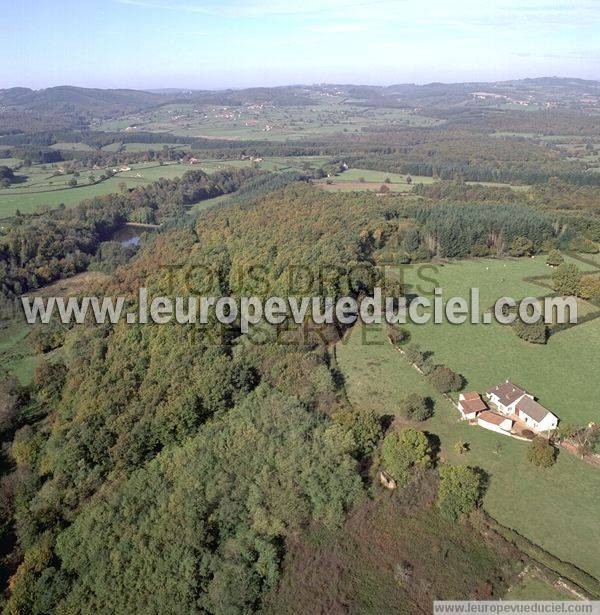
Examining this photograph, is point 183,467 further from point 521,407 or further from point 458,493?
point 521,407

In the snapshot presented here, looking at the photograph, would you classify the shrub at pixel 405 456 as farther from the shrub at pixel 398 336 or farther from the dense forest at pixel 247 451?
the shrub at pixel 398 336

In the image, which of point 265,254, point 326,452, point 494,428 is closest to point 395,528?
point 326,452

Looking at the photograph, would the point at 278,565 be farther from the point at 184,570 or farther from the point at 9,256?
the point at 9,256

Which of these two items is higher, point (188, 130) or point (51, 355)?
point (188, 130)

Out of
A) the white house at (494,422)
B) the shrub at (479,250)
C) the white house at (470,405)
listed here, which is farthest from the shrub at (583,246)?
the white house at (494,422)

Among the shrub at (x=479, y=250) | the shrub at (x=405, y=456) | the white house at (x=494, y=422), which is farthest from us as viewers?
the shrub at (x=479, y=250)

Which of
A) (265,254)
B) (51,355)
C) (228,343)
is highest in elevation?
(265,254)

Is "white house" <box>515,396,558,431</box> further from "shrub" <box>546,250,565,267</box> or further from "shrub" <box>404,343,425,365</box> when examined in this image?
"shrub" <box>546,250,565,267</box>

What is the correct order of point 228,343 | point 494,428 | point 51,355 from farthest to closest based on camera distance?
point 51,355, point 228,343, point 494,428

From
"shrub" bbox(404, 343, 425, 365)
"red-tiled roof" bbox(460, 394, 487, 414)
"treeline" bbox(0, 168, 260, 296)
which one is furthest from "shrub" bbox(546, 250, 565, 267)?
"treeline" bbox(0, 168, 260, 296)
